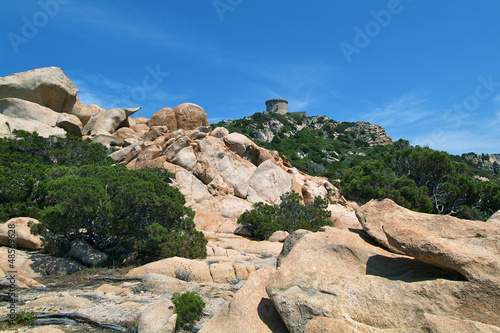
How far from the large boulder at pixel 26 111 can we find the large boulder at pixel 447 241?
32400mm

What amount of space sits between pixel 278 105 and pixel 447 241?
340ft

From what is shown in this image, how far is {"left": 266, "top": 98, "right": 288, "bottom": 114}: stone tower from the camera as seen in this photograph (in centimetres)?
10531

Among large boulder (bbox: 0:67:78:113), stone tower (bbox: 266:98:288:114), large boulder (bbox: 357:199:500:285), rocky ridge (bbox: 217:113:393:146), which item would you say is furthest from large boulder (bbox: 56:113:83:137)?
stone tower (bbox: 266:98:288:114)

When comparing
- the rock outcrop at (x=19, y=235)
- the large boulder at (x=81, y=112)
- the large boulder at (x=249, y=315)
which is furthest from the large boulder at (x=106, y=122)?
the large boulder at (x=249, y=315)

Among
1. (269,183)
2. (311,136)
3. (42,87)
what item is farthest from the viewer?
(311,136)

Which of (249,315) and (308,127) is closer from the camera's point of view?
(249,315)

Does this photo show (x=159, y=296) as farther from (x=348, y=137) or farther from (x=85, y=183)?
(x=348, y=137)

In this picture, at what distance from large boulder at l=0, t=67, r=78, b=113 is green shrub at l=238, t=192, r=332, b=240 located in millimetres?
23552

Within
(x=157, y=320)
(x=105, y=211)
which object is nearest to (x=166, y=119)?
(x=105, y=211)

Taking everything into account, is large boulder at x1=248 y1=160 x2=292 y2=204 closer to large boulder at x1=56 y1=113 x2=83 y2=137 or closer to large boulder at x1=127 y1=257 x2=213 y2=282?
large boulder at x1=127 y1=257 x2=213 y2=282

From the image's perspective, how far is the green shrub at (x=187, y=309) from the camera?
6750 millimetres

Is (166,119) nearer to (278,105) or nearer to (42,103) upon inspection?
(42,103)

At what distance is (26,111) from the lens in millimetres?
30141

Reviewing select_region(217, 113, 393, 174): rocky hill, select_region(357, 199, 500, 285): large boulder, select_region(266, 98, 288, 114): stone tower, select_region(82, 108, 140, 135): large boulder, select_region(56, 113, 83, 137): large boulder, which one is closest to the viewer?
select_region(357, 199, 500, 285): large boulder
